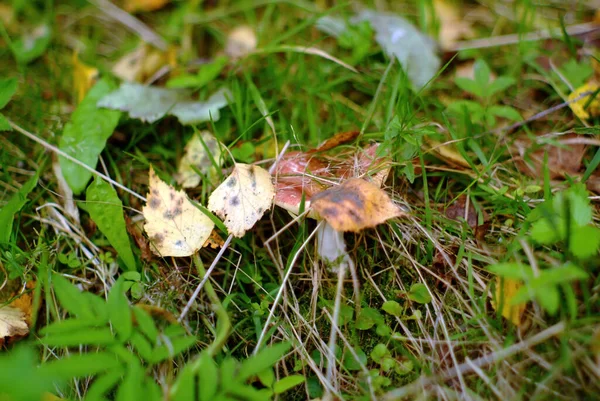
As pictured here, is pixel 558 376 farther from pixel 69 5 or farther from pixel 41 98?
pixel 69 5

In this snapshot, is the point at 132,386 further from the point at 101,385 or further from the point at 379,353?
the point at 379,353

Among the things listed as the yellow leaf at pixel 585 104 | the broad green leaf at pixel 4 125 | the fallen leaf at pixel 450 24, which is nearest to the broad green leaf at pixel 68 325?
the broad green leaf at pixel 4 125

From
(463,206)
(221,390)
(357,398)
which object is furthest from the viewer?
(463,206)

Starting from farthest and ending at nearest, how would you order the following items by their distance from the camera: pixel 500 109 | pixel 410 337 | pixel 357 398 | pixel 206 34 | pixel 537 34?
pixel 206 34, pixel 537 34, pixel 500 109, pixel 410 337, pixel 357 398

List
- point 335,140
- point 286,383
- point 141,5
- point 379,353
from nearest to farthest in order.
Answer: point 286,383 < point 379,353 < point 335,140 < point 141,5

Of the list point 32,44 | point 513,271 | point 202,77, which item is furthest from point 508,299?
point 32,44

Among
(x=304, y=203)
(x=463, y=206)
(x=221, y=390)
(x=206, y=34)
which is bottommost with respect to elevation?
(x=221, y=390)

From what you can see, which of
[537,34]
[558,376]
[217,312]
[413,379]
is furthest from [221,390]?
[537,34]
